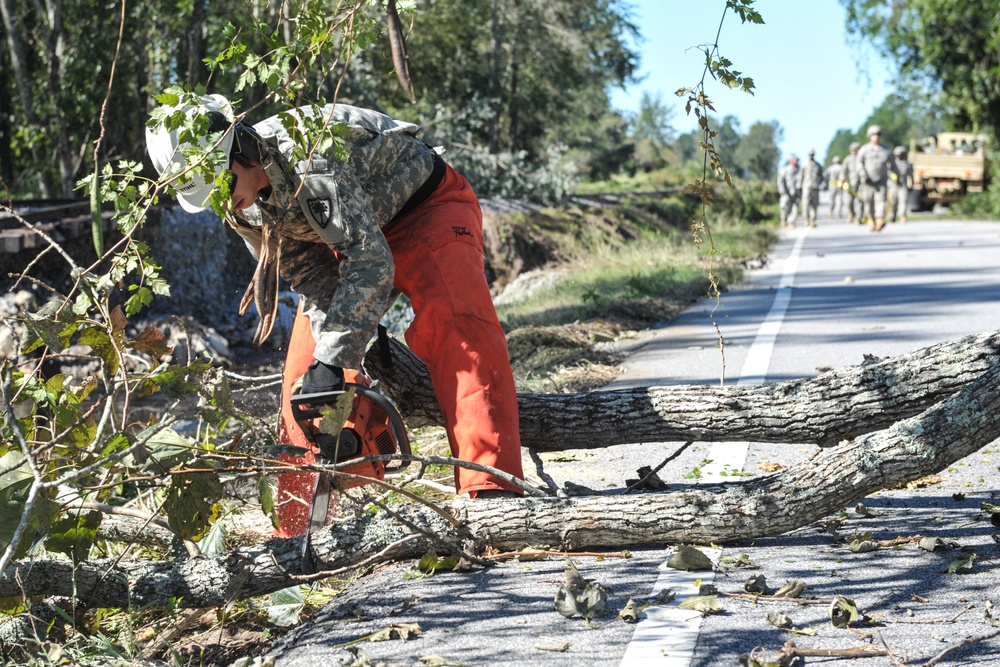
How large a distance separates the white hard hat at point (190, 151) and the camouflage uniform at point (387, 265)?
0.23m

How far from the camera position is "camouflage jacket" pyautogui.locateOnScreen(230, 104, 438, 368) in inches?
154

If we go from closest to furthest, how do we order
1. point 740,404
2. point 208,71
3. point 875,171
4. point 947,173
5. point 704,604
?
point 704,604, point 740,404, point 208,71, point 875,171, point 947,173

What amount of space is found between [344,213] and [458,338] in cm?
62

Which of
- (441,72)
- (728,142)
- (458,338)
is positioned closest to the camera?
(458,338)

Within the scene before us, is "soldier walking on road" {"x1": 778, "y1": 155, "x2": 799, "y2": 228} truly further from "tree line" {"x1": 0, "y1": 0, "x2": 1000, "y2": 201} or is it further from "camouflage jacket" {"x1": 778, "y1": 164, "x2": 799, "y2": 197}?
"tree line" {"x1": 0, "y1": 0, "x2": 1000, "y2": 201}

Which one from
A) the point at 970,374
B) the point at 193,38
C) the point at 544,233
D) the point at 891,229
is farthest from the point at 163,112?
the point at 891,229

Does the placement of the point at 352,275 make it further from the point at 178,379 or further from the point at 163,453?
the point at 163,453

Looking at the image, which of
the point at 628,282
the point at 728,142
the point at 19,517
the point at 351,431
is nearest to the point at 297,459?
the point at 351,431

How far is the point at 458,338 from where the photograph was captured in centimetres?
411

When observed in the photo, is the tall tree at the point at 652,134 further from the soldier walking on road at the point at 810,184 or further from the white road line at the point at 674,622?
the white road line at the point at 674,622

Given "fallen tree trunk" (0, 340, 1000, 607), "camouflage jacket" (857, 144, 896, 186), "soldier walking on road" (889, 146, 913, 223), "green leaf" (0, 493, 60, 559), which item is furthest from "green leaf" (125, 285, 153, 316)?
"soldier walking on road" (889, 146, 913, 223)

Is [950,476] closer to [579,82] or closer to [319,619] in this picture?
[319,619]

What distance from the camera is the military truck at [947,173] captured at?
3297 cm

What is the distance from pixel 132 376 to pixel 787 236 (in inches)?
875
